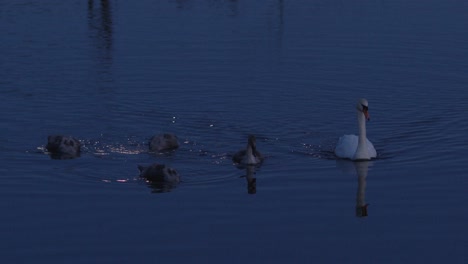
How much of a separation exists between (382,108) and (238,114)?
3.39m

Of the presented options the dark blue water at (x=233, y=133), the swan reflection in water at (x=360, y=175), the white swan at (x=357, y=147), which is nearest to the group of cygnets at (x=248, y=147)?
the white swan at (x=357, y=147)

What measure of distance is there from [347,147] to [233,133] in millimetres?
2787

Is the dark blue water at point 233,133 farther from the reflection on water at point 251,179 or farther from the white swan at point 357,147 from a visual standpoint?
the white swan at point 357,147

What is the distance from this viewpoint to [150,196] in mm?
20172

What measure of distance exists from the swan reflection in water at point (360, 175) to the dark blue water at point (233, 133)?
0.21ft

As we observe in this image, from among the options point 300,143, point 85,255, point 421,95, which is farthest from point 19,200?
point 421,95

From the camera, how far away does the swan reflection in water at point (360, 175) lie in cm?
1942

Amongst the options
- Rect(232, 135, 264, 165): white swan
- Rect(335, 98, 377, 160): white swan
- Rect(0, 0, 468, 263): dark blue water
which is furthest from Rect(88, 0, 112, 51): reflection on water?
Rect(232, 135, 264, 165): white swan

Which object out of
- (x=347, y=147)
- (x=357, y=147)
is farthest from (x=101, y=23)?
(x=357, y=147)

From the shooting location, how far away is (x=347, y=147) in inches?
915

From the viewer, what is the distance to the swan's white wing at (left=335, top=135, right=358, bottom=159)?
23.2 meters

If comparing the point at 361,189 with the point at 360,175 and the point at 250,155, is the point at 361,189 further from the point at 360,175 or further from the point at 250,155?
the point at 250,155

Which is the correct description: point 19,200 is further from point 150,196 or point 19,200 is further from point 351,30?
point 351,30

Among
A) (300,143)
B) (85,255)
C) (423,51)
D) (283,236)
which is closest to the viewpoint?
(85,255)
